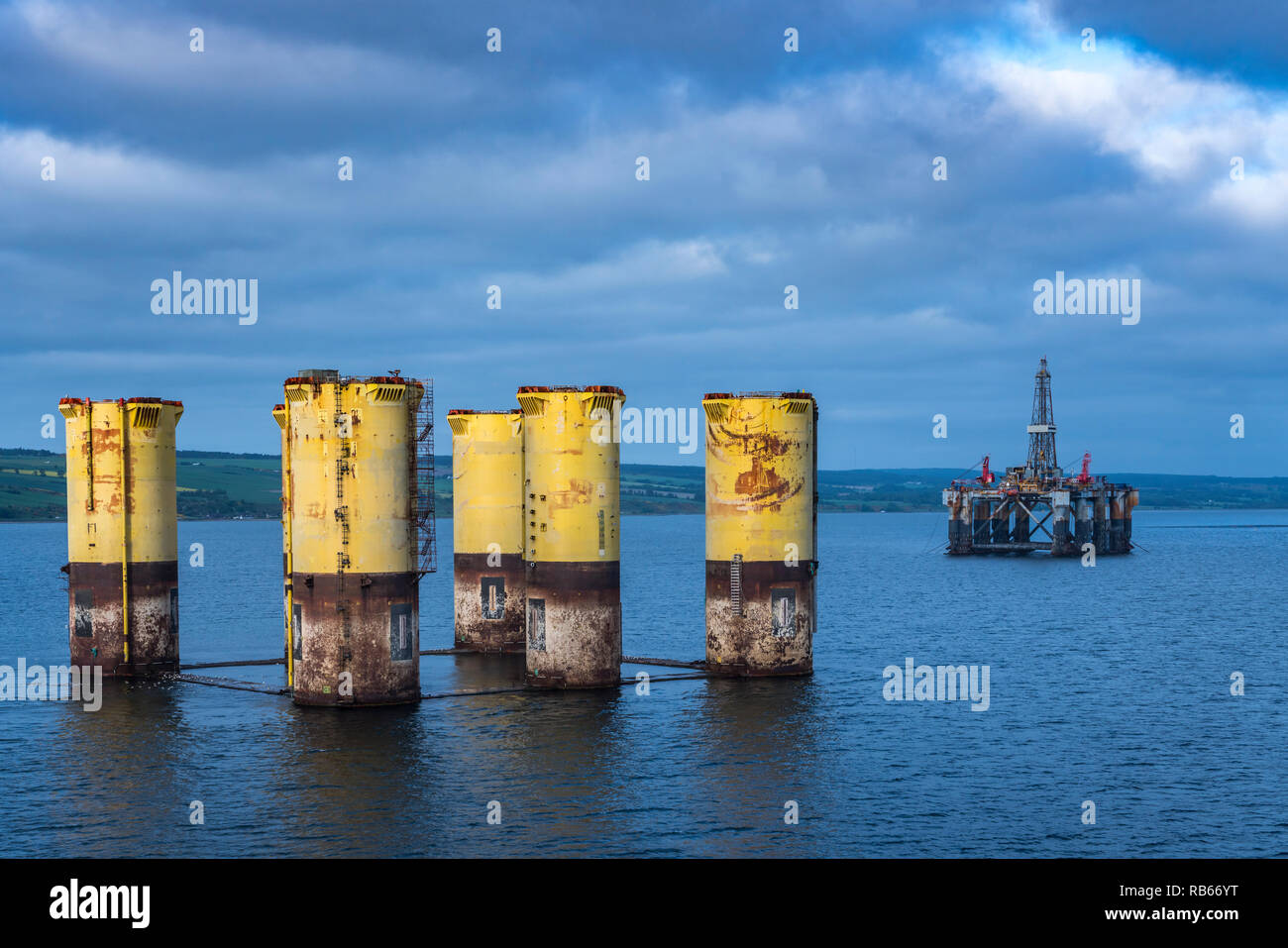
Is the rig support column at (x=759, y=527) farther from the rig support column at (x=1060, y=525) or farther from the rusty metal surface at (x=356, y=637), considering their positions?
the rig support column at (x=1060, y=525)

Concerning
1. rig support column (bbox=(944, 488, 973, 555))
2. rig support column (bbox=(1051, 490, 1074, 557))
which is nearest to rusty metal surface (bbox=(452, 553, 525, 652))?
rig support column (bbox=(1051, 490, 1074, 557))

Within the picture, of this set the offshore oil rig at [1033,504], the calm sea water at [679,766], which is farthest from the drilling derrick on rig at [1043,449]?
the calm sea water at [679,766]

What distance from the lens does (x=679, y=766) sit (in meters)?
45.5

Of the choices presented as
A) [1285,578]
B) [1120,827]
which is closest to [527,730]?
[1120,827]

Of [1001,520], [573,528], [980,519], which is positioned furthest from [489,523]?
[980,519]

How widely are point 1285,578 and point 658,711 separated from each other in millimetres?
134218

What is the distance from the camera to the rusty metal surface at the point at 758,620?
5847 cm

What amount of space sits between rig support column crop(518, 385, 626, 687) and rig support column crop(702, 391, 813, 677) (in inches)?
218

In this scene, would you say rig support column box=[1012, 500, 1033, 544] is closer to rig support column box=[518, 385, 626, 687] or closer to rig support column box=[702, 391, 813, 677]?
rig support column box=[702, 391, 813, 677]

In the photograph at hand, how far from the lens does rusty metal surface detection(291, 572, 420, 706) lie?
166ft

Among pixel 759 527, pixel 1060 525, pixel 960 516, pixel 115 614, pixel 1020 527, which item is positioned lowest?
pixel 115 614

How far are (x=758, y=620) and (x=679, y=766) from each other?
48.8 ft

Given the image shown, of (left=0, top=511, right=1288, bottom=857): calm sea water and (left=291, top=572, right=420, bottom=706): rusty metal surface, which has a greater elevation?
(left=291, top=572, right=420, bottom=706): rusty metal surface

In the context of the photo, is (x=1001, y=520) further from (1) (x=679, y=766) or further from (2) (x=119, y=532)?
(1) (x=679, y=766)
